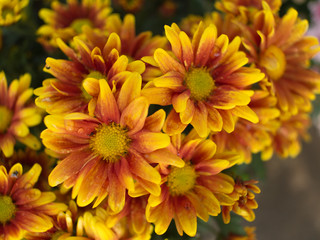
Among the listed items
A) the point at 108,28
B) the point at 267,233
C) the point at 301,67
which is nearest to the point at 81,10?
the point at 108,28

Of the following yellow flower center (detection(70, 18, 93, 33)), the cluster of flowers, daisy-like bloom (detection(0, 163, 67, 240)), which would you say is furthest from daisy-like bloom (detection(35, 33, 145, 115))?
yellow flower center (detection(70, 18, 93, 33))

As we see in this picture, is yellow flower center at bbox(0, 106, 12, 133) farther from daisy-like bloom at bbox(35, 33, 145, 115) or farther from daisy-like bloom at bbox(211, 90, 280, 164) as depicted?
daisy-like bloom at bbox(211, 90, 280, 164)

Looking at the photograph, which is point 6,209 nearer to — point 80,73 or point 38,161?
point 38,161

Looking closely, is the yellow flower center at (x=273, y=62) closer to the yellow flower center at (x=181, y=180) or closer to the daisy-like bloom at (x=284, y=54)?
the daisy-like bloom at (x=284, y=54)

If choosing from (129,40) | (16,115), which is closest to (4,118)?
(16,115)

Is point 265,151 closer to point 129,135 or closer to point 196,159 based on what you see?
point 196,159
